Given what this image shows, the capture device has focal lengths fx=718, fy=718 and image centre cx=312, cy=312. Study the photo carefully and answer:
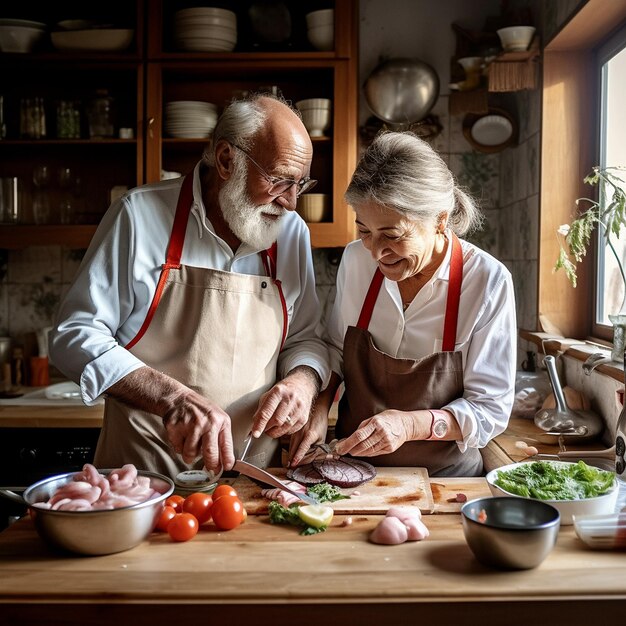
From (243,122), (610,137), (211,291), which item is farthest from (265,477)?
(610,137)

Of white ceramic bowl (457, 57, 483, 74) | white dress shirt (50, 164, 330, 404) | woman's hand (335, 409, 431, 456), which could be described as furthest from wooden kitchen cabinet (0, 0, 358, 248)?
woman's hand (335, 409, 431, 456)

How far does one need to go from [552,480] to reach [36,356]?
285 centimetres

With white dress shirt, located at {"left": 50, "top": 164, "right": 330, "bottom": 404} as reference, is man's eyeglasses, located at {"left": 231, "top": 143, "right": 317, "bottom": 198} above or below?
above

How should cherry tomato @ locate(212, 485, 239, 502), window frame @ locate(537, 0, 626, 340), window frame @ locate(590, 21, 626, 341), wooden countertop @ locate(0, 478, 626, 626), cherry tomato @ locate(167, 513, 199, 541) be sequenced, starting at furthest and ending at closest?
window frame @ locate(537, 0, 626, 340), window frame @ locate(590, 21, 626, 341), cherry tomato @ locate(212, 485, 239, 502), cherry tomato @ locate(167, 513, 199, 541), wooden countertop @ locate(0, 478, 626, 626)

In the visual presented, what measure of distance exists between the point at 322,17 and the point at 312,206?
2.74 feet

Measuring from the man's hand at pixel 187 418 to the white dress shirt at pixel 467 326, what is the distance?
0.53m

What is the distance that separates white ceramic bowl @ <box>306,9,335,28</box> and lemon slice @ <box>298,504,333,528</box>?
2.43 m

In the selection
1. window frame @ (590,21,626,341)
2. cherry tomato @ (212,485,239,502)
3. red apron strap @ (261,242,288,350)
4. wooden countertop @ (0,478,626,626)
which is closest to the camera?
wooden countertop @ (0,478,626,626)

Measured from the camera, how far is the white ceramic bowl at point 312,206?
3264 millimetres

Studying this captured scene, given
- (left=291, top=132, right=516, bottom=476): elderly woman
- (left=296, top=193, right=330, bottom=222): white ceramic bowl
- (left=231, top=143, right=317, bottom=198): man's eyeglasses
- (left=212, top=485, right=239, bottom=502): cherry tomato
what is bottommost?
(left=212, top=485, right=239, bottom=502): cherry tomato

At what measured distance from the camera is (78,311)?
1.82 metres

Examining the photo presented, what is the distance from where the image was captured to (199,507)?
1.46 meters

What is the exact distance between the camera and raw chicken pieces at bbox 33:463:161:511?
1.28 meters

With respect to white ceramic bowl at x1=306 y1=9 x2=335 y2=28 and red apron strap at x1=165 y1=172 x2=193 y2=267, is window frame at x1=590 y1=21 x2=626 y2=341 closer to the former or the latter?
white ceramic bowl at x1=306 y1=9 x2=335 y2=28
